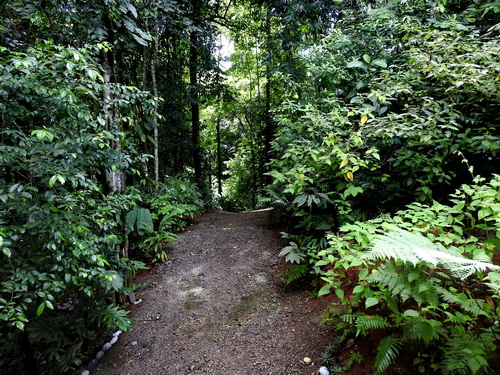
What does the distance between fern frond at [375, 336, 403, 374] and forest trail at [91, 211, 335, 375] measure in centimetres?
65

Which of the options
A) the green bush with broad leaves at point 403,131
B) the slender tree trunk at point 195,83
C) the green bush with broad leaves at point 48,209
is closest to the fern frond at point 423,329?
the green bush with broad leaves at point 403,131

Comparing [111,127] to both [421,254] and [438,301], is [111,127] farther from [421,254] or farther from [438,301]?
[438,301]

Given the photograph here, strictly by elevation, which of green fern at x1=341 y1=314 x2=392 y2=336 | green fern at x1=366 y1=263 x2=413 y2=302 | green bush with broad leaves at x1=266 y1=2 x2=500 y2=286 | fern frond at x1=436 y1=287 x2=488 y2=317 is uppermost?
green bush with broad leaves at x1=266 y1=2 x2=500 y2=286

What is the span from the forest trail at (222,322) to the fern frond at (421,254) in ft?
3.98

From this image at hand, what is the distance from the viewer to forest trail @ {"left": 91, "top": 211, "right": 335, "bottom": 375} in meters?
2.36

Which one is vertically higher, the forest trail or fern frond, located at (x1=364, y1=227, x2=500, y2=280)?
fern frond, located at (x1=364, y1=227, x2=500, y2=280)

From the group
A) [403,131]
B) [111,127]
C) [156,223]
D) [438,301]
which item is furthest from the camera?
[156,223]

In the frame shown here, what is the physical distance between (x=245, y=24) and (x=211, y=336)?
29.4ft

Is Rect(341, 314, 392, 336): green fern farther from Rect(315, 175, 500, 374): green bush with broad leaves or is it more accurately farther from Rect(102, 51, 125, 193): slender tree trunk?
Rect(102, 51, 125, 193): slender tree trunk

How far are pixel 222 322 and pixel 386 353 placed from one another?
1787mm

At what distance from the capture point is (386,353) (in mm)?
1655

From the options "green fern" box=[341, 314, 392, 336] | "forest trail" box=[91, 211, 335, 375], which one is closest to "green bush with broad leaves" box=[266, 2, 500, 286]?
"forest trail" box=[91, 211, 335, 375]

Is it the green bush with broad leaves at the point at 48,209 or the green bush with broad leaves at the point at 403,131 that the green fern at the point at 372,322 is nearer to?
the green bush with broad leaves at the point at 403,131

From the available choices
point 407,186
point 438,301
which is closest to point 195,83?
point 407,186
